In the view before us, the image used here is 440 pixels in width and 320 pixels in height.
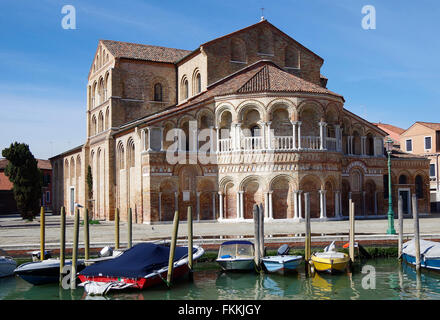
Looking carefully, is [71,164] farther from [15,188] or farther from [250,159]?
[250,159]

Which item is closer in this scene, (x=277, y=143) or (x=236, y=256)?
(x=236, y=256)

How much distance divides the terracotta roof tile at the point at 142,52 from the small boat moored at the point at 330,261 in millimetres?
26093

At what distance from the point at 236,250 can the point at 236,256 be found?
329 millimetres

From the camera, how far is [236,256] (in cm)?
1677

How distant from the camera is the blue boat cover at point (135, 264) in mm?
14031

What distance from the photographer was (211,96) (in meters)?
30.9

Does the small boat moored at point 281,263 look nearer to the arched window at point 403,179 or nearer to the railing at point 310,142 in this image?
the railing at point 310,142

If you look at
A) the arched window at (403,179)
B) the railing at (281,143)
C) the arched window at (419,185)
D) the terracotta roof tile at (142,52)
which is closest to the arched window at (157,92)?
the terracotta roof tile at (142,52)

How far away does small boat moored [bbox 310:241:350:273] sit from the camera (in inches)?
640

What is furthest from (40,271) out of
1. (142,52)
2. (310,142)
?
(142,52)

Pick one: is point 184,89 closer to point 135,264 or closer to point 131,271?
point 135,264

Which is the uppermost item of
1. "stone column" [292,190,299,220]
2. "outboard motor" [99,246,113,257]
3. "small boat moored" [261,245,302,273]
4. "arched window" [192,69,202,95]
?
"arched window" [192,69,202,95]

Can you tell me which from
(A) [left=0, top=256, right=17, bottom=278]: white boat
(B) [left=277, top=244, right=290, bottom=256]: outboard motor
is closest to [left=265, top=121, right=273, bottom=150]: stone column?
(B) [left=277, top=244, right=290, bottom=256]: outboard motor

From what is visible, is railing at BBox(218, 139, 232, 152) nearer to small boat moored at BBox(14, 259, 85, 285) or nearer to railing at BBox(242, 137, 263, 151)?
railing at BBox(242, 137, 263, 151)
